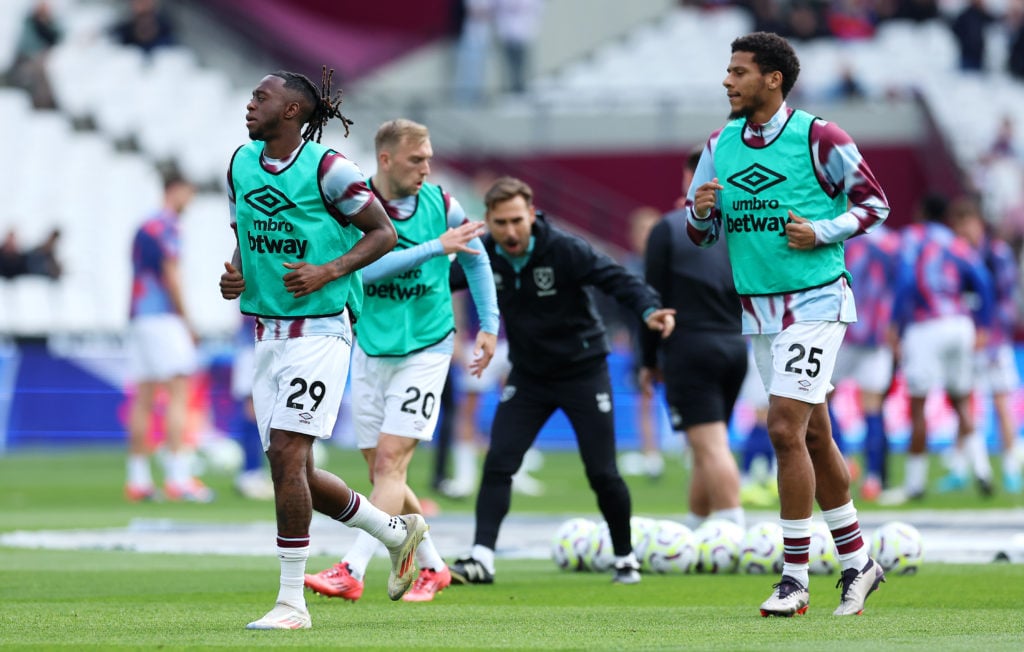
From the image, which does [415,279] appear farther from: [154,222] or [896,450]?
[896,450]

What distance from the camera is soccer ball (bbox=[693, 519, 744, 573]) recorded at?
32.7ft

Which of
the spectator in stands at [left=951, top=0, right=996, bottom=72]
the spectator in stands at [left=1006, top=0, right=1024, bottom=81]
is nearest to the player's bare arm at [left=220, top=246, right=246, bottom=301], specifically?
the spectator in stands at [left=951, top=0, right=996, bottom=72]

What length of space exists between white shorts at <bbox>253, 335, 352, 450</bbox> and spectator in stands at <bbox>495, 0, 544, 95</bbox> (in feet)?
82.2

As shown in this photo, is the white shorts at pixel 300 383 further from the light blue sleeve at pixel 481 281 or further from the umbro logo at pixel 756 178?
the umbro logo at pixel 756 178

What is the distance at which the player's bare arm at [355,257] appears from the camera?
282 inches

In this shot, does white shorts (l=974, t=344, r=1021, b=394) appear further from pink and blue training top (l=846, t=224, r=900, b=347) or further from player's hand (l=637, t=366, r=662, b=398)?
player's hand (l=637, t=366, r=662, b=398)

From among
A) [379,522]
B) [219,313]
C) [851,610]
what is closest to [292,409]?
[379,522]

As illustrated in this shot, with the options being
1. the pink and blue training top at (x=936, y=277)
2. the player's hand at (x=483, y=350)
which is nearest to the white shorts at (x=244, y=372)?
the pink and blue training top at (x=936, y=277)

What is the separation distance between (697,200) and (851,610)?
199 centimetres

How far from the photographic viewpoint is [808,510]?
24.9ft

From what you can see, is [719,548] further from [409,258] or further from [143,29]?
[143,29]

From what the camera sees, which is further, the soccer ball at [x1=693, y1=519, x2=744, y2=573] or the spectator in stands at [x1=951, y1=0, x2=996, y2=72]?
the spectator in stands at [x1=951, y1=0, x2=996, y2=72]

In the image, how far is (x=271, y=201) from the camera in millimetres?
7332

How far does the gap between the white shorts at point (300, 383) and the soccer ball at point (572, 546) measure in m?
3.16
